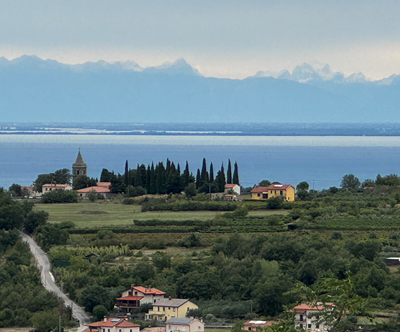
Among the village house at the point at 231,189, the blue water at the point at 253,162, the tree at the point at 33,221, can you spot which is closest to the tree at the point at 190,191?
the village house at the point at 231,189

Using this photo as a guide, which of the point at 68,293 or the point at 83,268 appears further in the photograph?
the point at 83,268

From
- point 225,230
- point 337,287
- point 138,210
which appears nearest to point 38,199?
point 138,210

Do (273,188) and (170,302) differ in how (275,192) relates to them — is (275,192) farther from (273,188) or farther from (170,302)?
(170,302)

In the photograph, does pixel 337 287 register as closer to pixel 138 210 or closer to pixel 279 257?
pixel 279 257

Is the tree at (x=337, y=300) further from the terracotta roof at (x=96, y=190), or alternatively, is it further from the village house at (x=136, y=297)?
the terracotta roof at (x=96, y=190)

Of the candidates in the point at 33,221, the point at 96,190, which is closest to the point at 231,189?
the point at 96,190

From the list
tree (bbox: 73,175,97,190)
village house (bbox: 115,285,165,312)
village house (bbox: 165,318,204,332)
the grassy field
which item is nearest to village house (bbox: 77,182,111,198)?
tree (bbox: 73,175,97,190)
